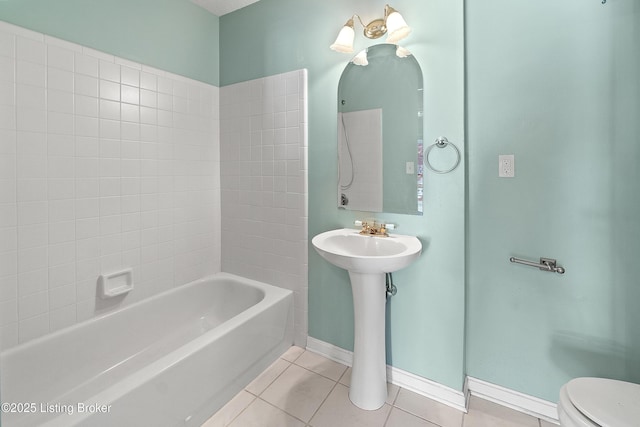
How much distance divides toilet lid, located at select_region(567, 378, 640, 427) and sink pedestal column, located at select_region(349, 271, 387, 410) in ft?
2.56

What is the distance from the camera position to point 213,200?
2373 mm

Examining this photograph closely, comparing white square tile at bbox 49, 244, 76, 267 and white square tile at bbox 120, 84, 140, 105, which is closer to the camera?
white square tile at bbox 49, 244, 76, 267

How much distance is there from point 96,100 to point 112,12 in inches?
21.0

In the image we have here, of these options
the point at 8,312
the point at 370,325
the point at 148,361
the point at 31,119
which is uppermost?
the point at 31,119

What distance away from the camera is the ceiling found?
215cm

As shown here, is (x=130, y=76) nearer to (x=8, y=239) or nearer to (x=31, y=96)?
(x=31, y=96)

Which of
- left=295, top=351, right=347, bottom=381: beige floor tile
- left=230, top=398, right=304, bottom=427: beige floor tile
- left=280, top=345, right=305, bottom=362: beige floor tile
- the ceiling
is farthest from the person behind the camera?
the ceiling

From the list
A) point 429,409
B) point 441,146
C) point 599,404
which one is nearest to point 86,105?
point 441,146

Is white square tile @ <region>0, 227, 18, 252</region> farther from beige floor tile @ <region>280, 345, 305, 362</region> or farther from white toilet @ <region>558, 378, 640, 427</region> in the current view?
white toilet @ <region>558, 378, 640, 427</region>

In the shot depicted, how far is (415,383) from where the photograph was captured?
171 cm

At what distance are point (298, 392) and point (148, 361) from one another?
36.0 inches

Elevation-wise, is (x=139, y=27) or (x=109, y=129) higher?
(x=139, y=27)

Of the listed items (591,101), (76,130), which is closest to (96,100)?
(76,130)

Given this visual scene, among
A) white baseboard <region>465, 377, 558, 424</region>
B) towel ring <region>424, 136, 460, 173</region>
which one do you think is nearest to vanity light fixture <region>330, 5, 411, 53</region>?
towel ring <region>424, 136, 460, 173</region>
